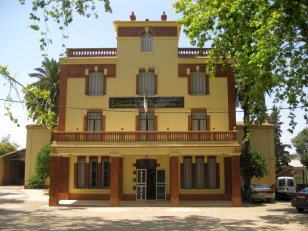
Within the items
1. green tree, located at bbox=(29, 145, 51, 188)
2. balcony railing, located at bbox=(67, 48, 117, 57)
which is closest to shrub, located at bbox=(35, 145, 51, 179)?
green tree, located at bbox=(29, 145, 51, 188)

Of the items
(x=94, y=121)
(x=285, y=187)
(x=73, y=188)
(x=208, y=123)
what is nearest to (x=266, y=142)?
(x=285, y=187)

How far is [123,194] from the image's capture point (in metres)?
30.4

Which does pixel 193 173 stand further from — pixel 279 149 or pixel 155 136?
pixel 279 149

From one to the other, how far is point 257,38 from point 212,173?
13.5 m

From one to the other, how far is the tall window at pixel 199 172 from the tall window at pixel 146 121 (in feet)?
14.0

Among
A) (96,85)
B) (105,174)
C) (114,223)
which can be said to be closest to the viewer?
(114,223)

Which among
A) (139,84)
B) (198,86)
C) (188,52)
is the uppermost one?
(188,52)

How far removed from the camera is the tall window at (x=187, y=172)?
100 ft

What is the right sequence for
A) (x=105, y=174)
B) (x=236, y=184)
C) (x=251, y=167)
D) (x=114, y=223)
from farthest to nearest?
(x=251, y=167)
(x=105, y=174)
(x=236, y=184)
(x=114, y=223)

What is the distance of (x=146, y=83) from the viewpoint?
31.2 meters

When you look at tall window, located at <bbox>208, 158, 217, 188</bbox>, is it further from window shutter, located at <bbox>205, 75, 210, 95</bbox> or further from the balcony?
the balcony

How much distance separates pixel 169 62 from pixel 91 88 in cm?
634

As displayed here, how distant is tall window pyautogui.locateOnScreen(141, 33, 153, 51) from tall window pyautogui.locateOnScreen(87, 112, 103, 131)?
620 cm

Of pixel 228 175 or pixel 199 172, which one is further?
pixel 199 172
